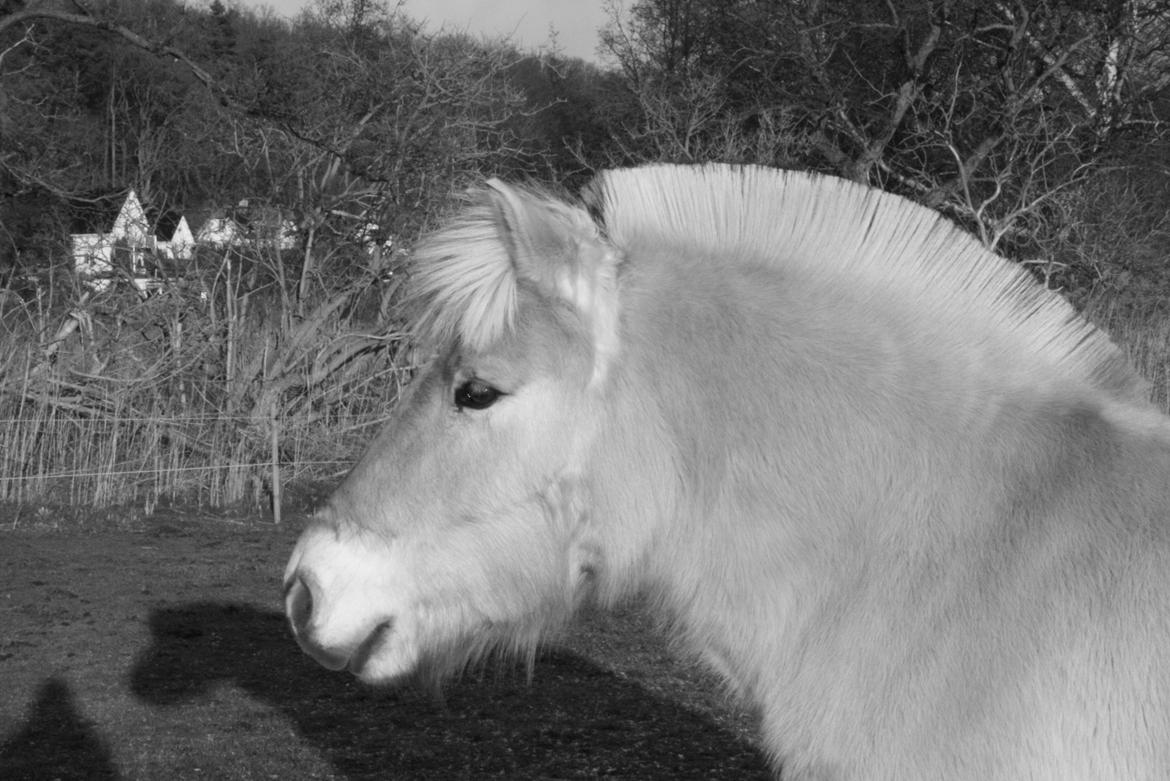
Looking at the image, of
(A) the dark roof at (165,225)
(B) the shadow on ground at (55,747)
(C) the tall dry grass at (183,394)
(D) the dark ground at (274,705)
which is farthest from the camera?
(A) the dark roof at (165,225)

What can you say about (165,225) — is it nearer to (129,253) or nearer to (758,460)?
(129,253)

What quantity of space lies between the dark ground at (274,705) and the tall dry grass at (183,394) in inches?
96.4

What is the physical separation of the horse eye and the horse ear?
0.67 feet

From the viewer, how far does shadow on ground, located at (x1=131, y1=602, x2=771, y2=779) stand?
192 inches

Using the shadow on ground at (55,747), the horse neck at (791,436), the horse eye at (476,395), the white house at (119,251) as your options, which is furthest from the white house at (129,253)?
the horse neck at (791,436)

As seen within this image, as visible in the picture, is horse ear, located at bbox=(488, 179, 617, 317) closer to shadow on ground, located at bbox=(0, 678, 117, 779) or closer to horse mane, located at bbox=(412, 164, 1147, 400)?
horse mane, located at bbox=(412, 164, 1147, 400)

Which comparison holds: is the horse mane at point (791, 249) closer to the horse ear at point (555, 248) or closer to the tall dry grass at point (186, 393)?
the horse ear at point (555, 248)

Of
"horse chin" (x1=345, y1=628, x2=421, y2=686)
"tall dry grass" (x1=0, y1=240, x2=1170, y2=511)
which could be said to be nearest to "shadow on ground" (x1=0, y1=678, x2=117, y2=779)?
"horse chin" (x1=345, y1=628, x2=421, y2=686)

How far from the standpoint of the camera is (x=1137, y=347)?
41.8 feet

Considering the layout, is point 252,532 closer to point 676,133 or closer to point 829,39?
A: point 676,133

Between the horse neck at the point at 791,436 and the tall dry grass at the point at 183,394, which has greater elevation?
the horse neck at the point at 791,436

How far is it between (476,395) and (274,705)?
395cm

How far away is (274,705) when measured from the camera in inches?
221

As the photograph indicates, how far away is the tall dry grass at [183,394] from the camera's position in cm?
1040
